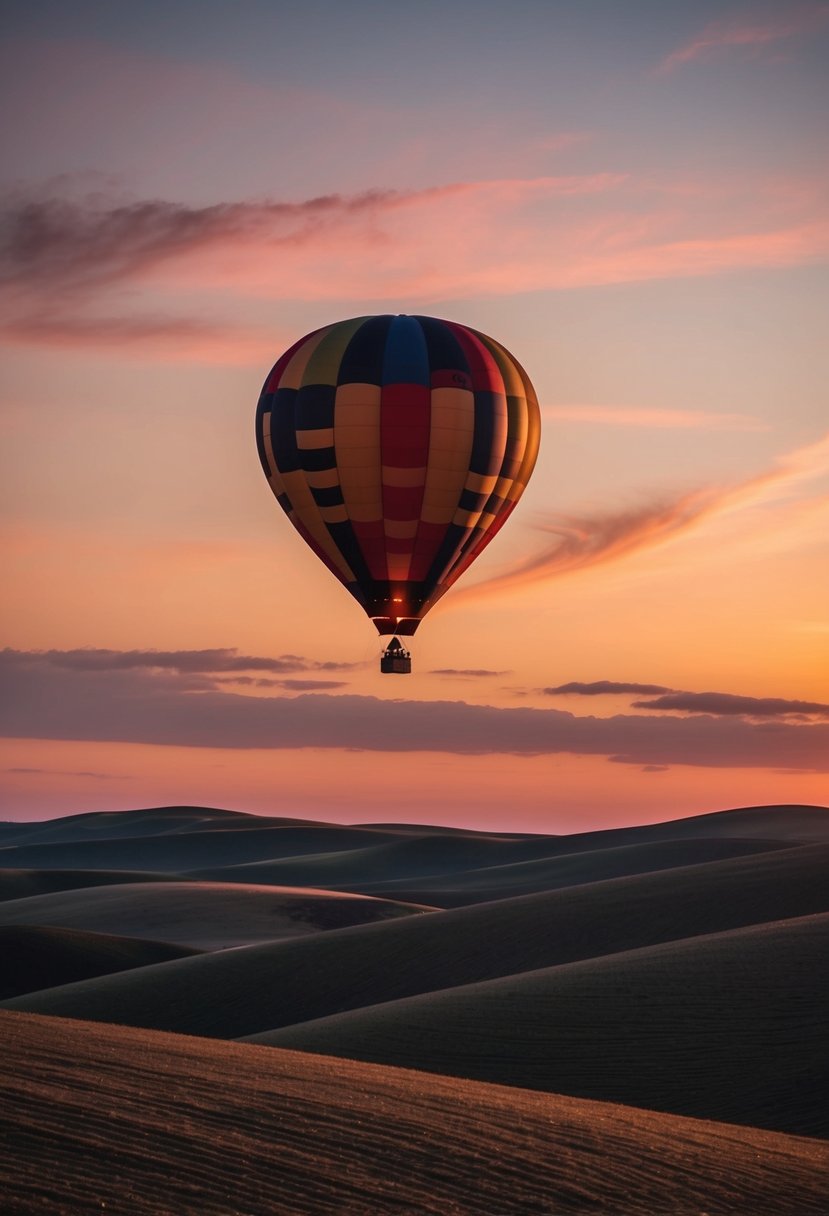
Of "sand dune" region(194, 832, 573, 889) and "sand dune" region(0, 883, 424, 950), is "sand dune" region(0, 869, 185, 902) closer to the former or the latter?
"sand dune" region(0, 883, 424, 950)

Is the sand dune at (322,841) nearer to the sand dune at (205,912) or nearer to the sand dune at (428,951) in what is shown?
the sand dune at (205,912)

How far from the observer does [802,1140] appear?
21.8 meters

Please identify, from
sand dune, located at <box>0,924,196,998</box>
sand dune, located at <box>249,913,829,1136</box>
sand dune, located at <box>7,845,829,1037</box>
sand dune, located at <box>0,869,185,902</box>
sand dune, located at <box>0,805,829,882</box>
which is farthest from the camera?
sand dune, located at <box>0,805,829,882</box>

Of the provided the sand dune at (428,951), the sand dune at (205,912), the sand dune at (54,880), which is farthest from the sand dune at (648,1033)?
the sand dune at (54,880)

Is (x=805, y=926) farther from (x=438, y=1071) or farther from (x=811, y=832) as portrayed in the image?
(x=811, y=832)

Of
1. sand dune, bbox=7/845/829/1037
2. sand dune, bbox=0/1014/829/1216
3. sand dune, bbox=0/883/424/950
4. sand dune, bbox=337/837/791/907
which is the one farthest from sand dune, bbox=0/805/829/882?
sand dune, bbox=0/1014/829/1216

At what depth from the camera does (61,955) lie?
5725 cm

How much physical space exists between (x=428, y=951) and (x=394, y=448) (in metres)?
17.3

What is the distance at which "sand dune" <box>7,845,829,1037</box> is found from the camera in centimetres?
4381

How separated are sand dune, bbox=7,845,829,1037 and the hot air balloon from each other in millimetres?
10943

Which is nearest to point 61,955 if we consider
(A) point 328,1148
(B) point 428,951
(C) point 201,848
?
(B) point 428,951

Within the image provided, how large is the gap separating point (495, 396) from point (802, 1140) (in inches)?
879

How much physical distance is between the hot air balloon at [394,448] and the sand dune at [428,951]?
1094 centimetres

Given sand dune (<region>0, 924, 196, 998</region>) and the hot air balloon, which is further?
sand dune (<region>0, 924, 196, 998</region>)
